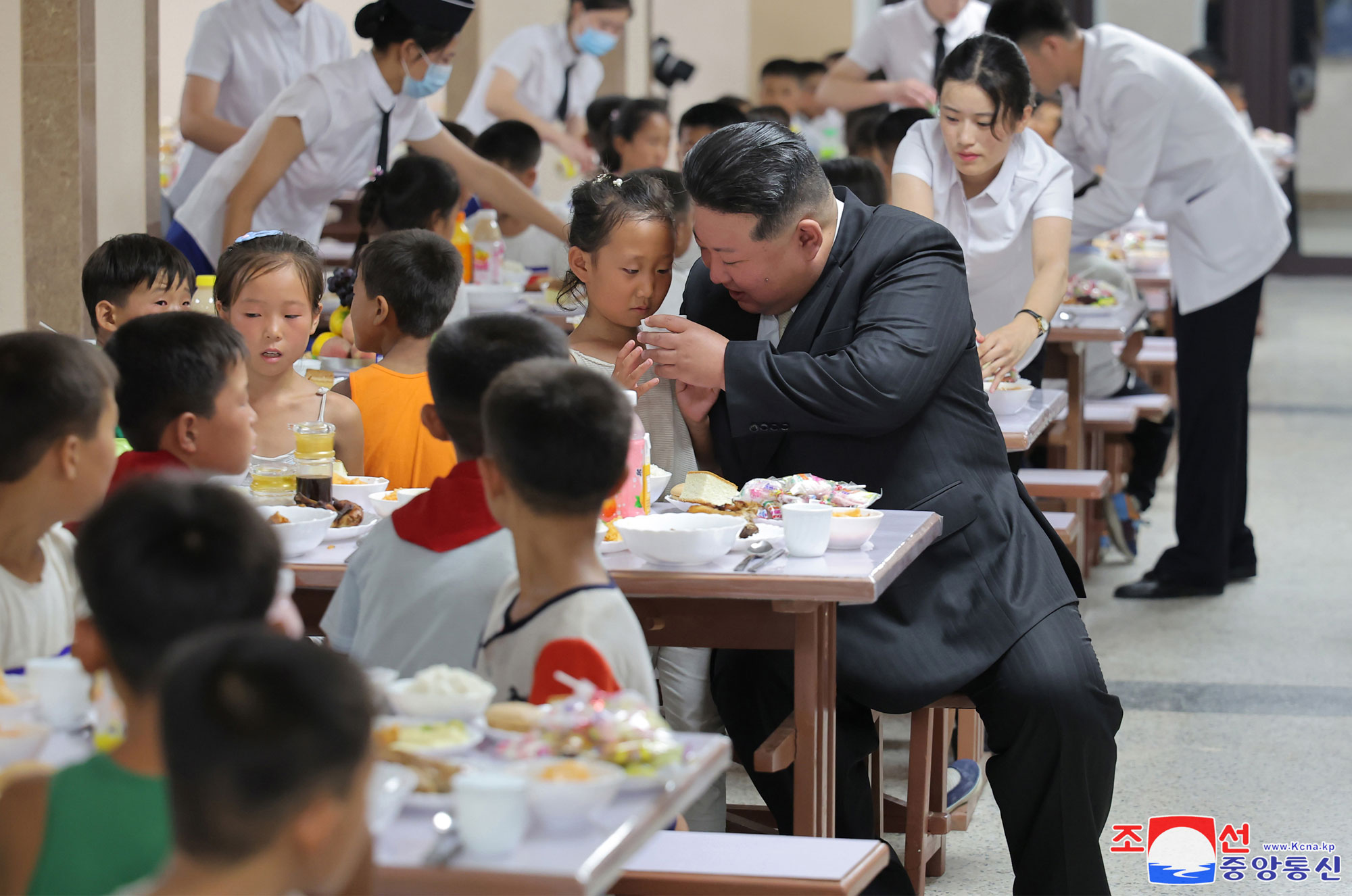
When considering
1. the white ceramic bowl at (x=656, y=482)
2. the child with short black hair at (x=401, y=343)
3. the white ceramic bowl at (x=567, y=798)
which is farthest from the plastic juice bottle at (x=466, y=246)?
the white ceramic bowl at (x=567, y=798)

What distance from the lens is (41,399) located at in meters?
1.73

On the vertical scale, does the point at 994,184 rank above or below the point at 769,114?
below

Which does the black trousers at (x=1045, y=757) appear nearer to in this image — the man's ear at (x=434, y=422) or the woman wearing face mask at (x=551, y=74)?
the man's ear at (x=434, y=422)

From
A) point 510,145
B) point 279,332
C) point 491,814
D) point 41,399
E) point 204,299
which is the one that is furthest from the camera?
point 510,145

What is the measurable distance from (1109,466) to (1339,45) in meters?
9.57

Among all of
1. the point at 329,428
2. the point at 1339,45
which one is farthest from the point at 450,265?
the point at 1339,45

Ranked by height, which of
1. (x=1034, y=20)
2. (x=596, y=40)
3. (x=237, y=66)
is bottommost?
(x=237, y=66)

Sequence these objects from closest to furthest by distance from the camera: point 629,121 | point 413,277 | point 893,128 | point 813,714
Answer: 1. point 813,714
2. point 413,277
3. point 893,128
4. point 629,121

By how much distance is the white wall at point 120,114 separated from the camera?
3.80 m

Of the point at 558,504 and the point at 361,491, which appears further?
the point at 361,491

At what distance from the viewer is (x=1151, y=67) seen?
4.30 metres

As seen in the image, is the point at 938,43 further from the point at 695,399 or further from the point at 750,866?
the point at 750,866

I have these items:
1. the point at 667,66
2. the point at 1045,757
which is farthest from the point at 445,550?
the point at 667,66

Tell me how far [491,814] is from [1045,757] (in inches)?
52.8
